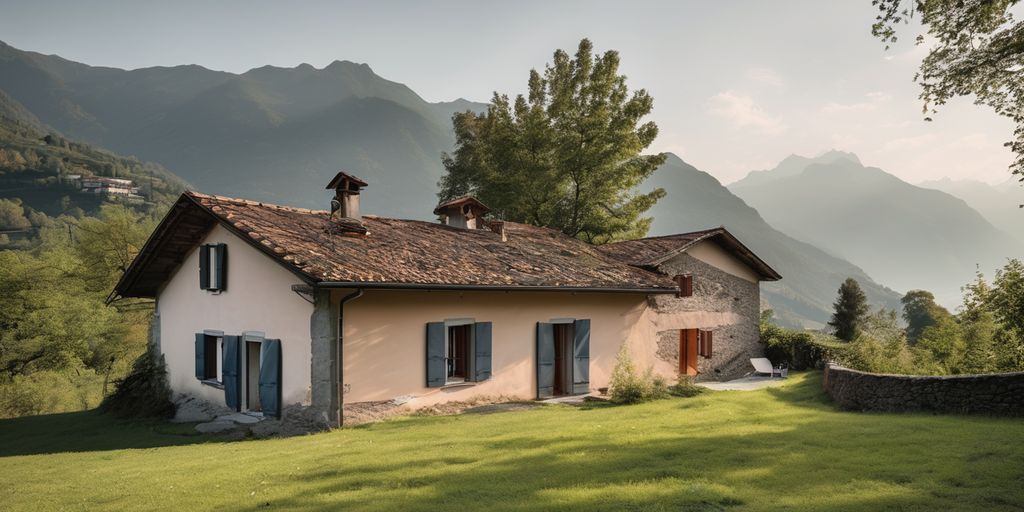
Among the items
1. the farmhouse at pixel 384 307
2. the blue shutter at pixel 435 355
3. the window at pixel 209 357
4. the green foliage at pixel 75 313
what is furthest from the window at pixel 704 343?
the green foliage at pixel 75 313

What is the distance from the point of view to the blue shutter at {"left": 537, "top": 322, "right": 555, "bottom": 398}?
47.8 feet

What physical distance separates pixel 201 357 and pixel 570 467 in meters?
10.5

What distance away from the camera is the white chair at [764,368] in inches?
776

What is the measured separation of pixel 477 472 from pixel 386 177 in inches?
6554

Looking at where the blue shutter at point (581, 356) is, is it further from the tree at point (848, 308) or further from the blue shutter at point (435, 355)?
the tree at point (848, 308)

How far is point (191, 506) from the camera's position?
6.09 meters

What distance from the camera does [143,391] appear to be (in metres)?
15.0

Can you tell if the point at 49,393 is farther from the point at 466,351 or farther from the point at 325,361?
the point at 466,351

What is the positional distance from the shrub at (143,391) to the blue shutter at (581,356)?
9.96m

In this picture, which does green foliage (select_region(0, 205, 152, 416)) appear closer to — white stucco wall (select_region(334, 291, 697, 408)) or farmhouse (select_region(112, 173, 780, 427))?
farmhouse (select_region(112, 173, 780, 427))

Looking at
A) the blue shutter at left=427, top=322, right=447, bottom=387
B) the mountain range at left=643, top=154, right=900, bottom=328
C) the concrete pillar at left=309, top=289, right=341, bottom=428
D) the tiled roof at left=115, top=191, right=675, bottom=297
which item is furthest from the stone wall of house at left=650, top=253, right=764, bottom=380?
the mountain range at left=643, top=154, right=900, bottom=328

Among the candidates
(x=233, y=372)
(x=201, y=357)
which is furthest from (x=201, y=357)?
(x=233, y=372)

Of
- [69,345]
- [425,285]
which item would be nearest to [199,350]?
[425,285]

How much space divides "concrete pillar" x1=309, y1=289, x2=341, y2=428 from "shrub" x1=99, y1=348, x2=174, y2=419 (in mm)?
5886
